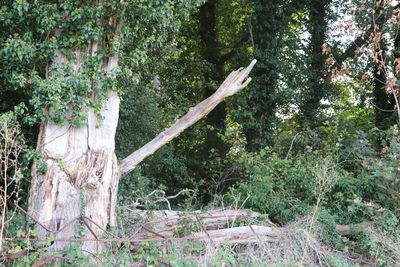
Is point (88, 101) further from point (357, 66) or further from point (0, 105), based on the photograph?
point (357, 66)

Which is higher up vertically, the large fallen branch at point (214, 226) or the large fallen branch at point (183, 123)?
the large fallen branch at point (183, 123)

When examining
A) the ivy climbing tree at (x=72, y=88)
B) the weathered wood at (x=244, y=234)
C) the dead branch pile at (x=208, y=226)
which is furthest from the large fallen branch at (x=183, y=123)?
the weathered wood at (x=244, y=234)

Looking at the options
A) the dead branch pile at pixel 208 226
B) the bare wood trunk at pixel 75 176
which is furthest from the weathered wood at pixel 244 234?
the bare wood trunk at pixel 75 176

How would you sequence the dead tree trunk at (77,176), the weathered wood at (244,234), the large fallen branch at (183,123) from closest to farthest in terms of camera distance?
the dead tree trunk at (77,176) < the weathered wood at (244,234) < the large fallen branch at (183,123)

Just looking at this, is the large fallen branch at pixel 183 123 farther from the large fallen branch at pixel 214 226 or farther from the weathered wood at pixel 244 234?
the weathered wood at pixel 244 234

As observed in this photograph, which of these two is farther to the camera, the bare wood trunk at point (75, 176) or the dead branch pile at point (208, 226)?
the dead branch pile at point (208, 226)

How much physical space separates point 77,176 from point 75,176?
3 centimetres

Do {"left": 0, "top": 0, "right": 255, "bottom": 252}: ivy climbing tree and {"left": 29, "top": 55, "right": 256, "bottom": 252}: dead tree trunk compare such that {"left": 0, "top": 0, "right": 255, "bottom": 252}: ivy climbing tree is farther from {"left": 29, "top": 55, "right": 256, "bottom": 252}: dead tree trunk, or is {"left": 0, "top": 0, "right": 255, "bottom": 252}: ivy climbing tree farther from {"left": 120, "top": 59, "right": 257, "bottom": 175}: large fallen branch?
{"left": 120, "top": 59, "right": 257, "bottom": 175}: large fallen branch

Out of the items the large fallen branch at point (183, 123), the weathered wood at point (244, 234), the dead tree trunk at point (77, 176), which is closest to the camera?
the dead tree trunk at point (77, 176)

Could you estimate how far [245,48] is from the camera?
16.1 m

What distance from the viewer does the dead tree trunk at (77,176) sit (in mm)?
6898

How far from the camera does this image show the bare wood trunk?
6.91 m

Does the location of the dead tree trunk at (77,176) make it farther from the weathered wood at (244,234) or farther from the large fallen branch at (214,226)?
the weathered wood at (244,234)

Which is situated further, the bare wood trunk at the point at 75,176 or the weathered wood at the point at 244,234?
the weathered wood at the point at 244,234
